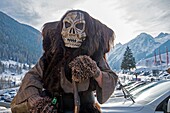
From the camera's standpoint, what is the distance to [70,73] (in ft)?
4.98

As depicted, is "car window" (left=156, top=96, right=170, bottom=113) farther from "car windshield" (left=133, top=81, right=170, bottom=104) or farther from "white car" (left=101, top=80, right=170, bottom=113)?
"car windshield" (left=133, top=81, right=170, bottom=104)

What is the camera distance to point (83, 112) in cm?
148

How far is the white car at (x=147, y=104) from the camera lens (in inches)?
130

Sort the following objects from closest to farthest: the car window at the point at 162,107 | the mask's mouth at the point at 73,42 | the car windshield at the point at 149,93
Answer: the mask's mouth at the point at 73,42 → the car window at the point at 162,107 → the car windshield at the point at 149,93

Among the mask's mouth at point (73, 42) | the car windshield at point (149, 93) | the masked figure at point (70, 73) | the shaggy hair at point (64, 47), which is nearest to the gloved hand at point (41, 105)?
the masked figure at point (70, 73)

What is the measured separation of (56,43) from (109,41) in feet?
1.10

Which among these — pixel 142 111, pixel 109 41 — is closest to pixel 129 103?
pixel 142 111

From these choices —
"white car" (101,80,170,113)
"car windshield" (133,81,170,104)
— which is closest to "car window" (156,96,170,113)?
"white car" (101,80,170,113)

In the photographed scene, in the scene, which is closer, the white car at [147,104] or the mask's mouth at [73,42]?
the mask's mouth at [73,42]

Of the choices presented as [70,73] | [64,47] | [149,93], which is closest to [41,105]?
[70,73]

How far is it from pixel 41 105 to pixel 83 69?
292 millimetres

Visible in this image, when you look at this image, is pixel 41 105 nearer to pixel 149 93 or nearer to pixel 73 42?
pixel 73 42

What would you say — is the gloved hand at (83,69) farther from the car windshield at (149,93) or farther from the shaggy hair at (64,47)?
the car windshield at (149,93)

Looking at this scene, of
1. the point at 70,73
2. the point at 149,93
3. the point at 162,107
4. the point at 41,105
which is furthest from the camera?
the point at 149,93
